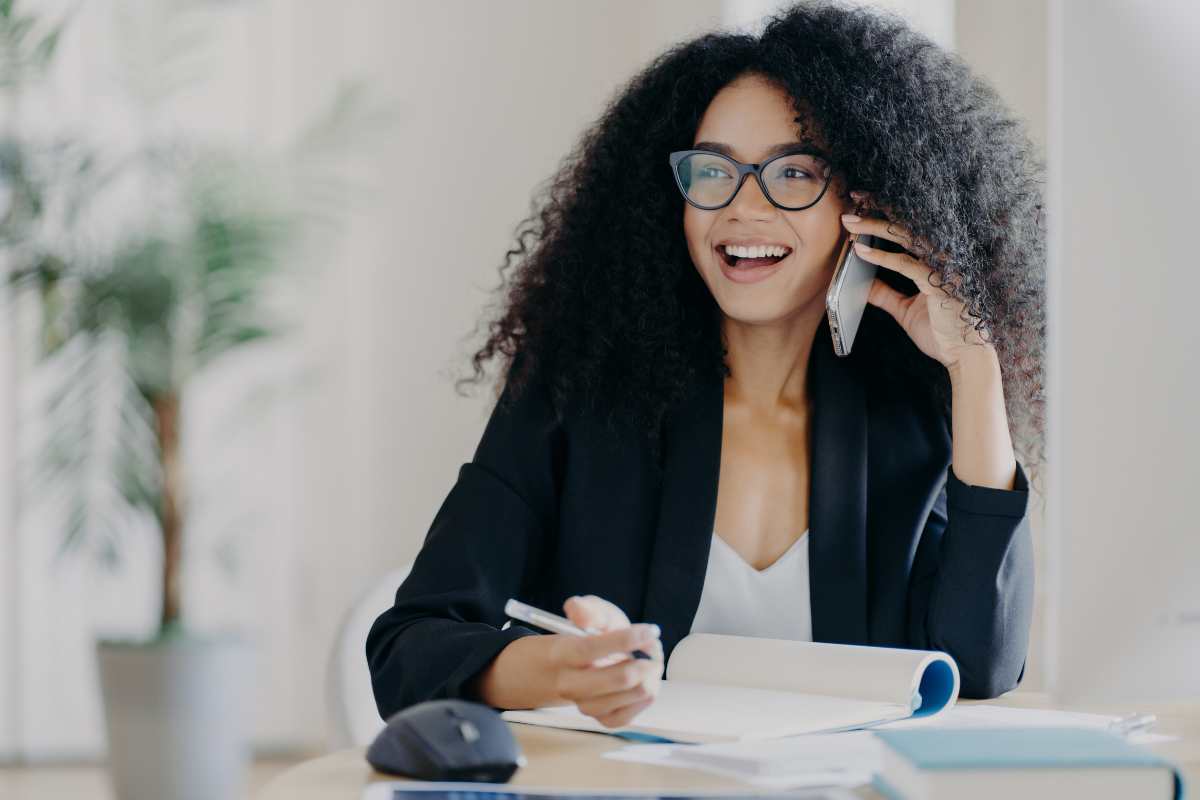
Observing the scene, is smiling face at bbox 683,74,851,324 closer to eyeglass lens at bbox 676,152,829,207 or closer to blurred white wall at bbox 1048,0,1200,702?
eyeglass lens at bbox 676,152,829,207

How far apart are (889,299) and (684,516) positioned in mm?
377

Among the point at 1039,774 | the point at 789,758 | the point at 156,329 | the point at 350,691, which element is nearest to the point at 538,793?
the point at 789,758

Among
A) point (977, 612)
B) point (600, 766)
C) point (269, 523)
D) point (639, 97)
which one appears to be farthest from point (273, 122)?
point (600, 766)

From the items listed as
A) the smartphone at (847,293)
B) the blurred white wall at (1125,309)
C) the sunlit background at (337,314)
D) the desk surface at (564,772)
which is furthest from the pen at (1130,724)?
the sunlit background at (337,314)

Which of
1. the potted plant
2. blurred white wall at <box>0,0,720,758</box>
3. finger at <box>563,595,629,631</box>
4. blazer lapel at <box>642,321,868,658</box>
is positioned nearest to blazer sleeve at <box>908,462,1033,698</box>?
blazer lapel at <box>642,321,868,658</box>

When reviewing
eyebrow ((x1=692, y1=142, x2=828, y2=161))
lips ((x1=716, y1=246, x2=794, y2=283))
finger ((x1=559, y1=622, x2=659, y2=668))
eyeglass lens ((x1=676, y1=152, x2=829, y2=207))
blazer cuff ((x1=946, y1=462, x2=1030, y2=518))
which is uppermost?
eyebrow ((x1=692, y1=142, x2=828, y2=161))

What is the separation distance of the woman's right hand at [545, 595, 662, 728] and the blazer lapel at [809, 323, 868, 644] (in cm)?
55

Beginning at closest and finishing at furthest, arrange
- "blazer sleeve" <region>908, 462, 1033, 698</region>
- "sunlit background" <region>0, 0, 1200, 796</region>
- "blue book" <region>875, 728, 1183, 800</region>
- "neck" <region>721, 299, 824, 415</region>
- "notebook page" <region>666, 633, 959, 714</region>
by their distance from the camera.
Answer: "blue book" <region>875, 728, 1183, 800</region>, "notebook page" <region>666, 633, 959, 714</region>, "blazer sleeve" <region>908, 462, 1033, 698</region>, "neck" <region>721, 299, 824, 415</region>, "sunlit background" <region>0, 0, 1200, 796</region>

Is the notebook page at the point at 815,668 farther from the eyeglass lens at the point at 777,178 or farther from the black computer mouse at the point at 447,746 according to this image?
the eyeglass lens at the point at 777,178

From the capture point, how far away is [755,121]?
1526mm

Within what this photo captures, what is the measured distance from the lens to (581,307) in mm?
1641

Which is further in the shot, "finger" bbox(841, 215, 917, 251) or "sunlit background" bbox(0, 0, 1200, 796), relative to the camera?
"sunlit background" bbox(0, 0, 1200, 796)

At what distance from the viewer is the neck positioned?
163cm

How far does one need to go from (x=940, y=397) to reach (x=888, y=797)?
0.89 metres
